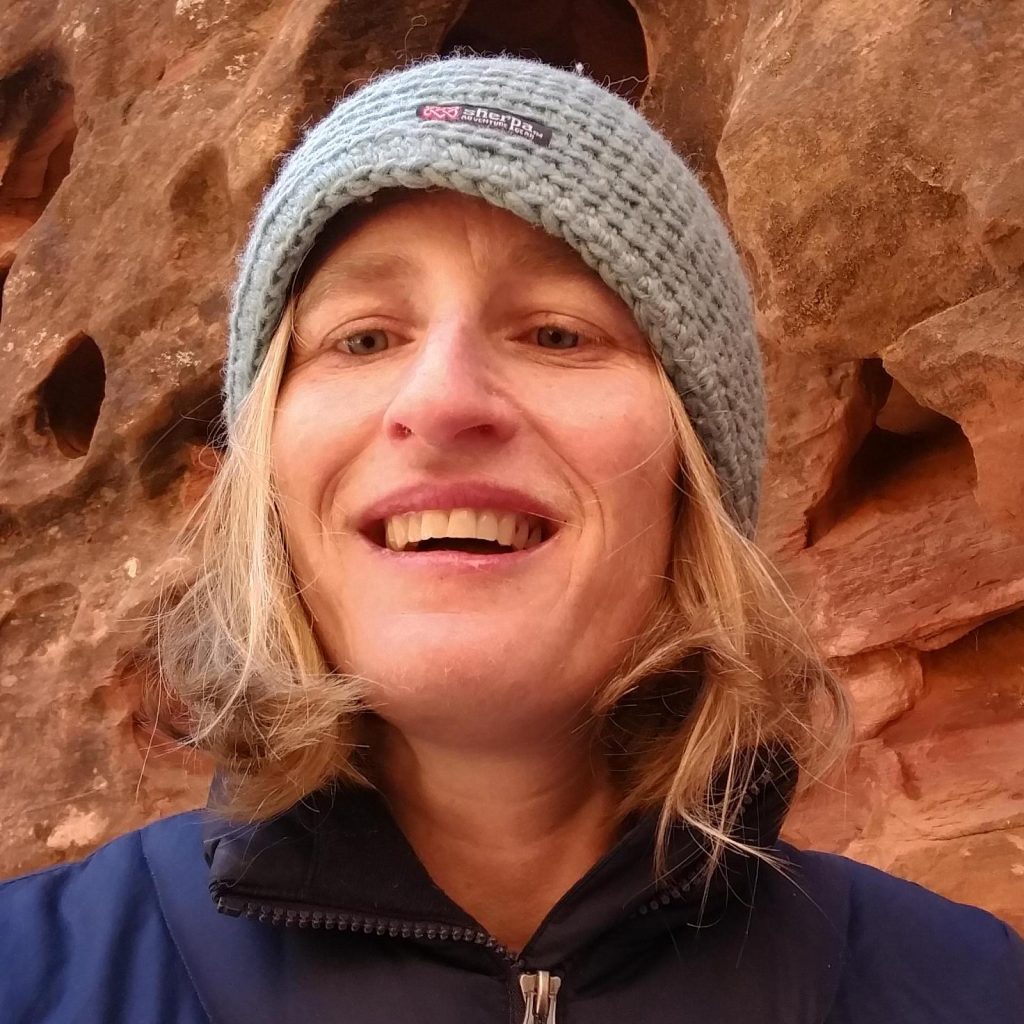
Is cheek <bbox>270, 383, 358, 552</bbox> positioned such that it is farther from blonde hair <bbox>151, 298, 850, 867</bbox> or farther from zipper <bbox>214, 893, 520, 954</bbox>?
zipper <bbox>214, 893, 520, 954</bbox>

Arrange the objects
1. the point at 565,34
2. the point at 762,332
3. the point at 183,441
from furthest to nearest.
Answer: the point at 565,34 < the point at 183,441 < the point at 762,332

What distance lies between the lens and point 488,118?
93 centimetres

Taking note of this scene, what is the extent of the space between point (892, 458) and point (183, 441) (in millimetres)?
2152

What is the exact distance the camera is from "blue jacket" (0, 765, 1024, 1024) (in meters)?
0.79

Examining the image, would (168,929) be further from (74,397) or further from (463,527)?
(74,397)

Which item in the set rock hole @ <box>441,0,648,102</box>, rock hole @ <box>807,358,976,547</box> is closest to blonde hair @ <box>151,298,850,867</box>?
rock hole @ <box>807,358,976,547</box>

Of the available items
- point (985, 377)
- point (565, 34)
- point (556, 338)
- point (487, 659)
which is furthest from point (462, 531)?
point (565, 34)

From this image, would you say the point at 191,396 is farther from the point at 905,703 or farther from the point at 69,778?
the point at 905,703

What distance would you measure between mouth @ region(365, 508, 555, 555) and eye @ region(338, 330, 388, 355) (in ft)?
0.57

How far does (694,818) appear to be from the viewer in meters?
0.88

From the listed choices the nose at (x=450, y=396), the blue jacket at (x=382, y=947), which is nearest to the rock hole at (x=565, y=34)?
the nose at (x=450, y=396)

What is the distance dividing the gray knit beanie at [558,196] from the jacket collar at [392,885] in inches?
15.0

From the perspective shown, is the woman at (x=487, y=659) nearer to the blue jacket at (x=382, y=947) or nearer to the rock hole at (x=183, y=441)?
the blue jacket at (x=382, y=947)

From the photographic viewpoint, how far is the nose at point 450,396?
0.80 metres
